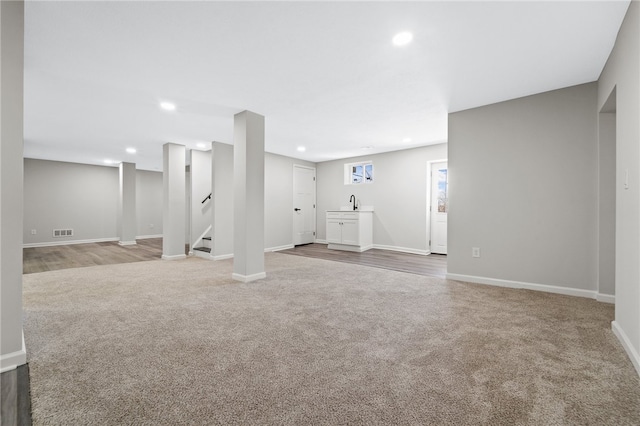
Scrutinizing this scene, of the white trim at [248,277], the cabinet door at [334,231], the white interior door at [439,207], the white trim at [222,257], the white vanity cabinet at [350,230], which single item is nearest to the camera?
the white trim at [248,277]

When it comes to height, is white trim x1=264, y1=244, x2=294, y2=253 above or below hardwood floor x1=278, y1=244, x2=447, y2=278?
above

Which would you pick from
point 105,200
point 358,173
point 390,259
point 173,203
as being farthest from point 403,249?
point 105,200

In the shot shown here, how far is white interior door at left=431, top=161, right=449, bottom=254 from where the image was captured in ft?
19.8

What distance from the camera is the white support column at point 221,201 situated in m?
5.55

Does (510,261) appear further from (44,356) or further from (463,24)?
(44,356)

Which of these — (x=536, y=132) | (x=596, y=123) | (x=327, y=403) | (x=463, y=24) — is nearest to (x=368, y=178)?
(x=536, y=132)

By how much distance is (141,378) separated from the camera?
1.61m

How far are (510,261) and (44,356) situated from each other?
4573 mm

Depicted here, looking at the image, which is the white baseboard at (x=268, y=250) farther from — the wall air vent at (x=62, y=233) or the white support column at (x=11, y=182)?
the wall air vent at (x=62, y=233)

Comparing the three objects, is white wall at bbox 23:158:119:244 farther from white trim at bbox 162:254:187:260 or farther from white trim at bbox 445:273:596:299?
white trim at bbox 445:273:596:299

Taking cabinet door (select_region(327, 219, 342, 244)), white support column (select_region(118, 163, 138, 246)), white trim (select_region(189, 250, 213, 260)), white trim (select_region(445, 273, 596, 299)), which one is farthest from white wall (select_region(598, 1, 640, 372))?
white support column (select_region(118, 163, 138, 246))

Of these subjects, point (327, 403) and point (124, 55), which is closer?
point (327, 403)

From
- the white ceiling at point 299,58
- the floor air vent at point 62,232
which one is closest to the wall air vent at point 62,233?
the floor air vent at point 62,232

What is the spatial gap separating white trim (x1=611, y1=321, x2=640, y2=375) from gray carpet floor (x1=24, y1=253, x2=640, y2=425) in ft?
0.17
